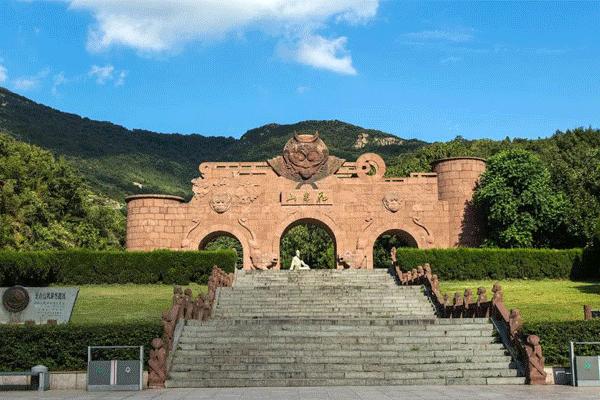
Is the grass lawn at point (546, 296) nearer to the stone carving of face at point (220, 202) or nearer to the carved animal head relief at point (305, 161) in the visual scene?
the carved animal head relief at point (305, 161)

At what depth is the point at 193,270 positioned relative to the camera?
106 feet

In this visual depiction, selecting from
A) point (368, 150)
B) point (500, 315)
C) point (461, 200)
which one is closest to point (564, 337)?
point (500, 315)

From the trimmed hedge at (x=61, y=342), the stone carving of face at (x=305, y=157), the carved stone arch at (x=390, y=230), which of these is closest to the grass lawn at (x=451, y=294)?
the trimmed hedge at (x=61, y=342)

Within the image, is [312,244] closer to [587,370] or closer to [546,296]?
[546,296]

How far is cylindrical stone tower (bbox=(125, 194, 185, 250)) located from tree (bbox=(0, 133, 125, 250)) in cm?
779

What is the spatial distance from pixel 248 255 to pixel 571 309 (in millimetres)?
17053

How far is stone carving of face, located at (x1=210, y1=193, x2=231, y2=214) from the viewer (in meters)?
36.0

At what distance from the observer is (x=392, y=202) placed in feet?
118

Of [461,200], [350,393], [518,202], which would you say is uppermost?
[461,200]

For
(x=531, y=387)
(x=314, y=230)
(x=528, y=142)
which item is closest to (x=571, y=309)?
(x=531, y=387)

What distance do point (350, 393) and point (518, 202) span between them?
2350 cm

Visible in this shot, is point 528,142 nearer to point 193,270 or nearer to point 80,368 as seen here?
point 193,270

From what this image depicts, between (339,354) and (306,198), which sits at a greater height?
(306,198)

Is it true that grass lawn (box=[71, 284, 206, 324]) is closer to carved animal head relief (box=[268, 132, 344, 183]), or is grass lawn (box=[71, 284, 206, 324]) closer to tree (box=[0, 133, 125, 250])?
carved animal head relief (box=[268, 132, 344, 183])
